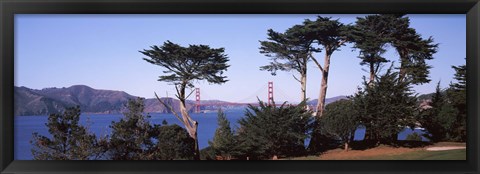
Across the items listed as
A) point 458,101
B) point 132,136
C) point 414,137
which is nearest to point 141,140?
point 132,136

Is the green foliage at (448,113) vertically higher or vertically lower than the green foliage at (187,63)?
lower

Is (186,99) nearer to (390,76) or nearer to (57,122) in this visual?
(57,122)

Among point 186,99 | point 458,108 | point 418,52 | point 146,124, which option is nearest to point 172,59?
point 186,99

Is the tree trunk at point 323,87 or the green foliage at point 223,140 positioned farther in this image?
the tree trunk at point 323,87

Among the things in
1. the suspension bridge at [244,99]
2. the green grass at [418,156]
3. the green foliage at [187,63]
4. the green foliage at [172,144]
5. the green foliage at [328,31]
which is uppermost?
the green foliage at [328,31]

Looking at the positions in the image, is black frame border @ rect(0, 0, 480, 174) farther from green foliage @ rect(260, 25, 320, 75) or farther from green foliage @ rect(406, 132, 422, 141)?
green foliage @ rect(406, 132, 422, 141)
